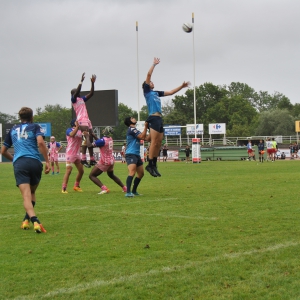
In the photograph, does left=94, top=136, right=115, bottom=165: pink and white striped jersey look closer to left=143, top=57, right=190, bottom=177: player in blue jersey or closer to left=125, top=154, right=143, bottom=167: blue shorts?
left=125, top=154, right=143, bottom=167: blue shorts

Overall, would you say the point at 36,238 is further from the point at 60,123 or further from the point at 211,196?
the point at 60,123

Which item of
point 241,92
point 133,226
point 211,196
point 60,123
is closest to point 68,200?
point 211,196

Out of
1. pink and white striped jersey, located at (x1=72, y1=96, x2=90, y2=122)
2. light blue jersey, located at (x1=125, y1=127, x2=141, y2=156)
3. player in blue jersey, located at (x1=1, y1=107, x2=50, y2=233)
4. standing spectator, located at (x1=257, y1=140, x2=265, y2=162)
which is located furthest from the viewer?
standing spectator, located at (x1=257, y1=140, x2=265, y2=162)

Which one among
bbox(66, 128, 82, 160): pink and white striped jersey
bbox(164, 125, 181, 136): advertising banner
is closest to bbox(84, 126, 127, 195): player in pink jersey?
bbox(66, 128, 82, 160): pink and white striped jersey

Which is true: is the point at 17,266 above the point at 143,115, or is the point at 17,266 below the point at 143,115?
below

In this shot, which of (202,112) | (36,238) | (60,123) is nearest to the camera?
(36,238)

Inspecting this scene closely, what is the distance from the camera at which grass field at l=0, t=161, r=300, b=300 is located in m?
5.39

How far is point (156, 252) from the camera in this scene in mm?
6969

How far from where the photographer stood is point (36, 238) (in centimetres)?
834

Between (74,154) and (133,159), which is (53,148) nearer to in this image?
(74,154)

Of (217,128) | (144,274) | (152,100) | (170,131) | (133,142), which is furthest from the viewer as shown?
(217,128)

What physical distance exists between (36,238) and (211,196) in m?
6.45

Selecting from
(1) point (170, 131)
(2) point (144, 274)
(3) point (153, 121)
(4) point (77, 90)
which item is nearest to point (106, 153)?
(4) point (77, 90)

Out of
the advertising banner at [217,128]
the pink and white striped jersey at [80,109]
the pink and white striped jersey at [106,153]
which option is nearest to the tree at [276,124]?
the advertising banner at [217,128]
